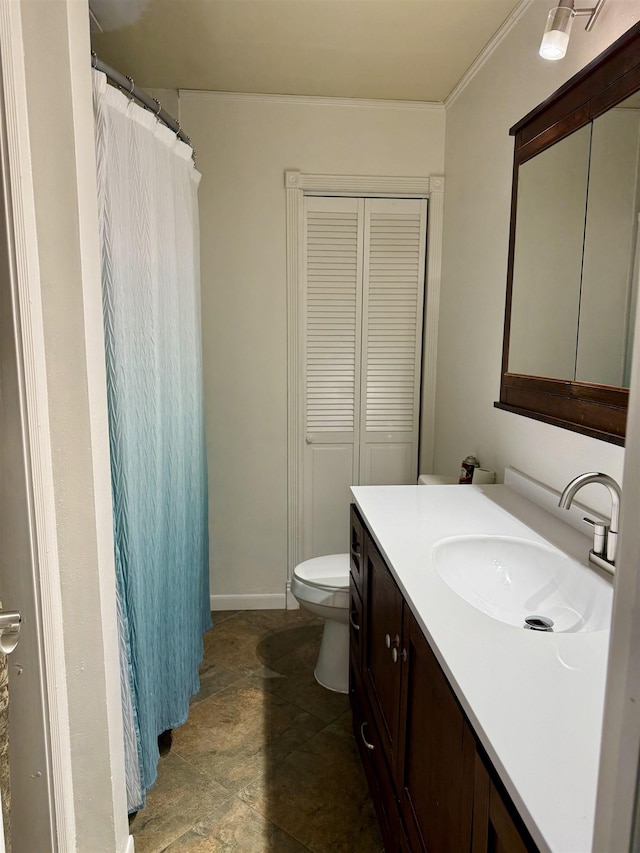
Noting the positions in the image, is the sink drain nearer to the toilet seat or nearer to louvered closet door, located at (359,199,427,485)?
the toilet seat

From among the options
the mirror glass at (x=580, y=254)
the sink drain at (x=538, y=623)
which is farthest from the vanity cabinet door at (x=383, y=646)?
the mirror glass at (x=580, y=254)

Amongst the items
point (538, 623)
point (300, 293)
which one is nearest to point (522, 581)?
point (538, 623)

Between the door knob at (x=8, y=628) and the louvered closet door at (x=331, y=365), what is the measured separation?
6.82 ft

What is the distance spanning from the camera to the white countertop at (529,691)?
0.65 metres

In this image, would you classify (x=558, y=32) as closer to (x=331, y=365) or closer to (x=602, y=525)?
(x=602, y=525)

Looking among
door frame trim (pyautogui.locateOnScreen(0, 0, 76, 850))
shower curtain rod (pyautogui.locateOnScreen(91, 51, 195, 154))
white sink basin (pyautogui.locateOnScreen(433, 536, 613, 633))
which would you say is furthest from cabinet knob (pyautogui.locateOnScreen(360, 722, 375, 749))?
shower curtain rod (pyautogui.locateOnScreen(91, 51, 195, 154))

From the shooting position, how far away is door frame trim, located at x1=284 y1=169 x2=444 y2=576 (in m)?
2.74

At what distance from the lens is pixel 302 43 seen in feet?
7.06

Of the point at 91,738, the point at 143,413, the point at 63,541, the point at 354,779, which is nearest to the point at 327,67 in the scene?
the point at 143,413

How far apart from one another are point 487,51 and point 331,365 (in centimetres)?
146

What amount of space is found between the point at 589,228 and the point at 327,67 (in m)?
1.49

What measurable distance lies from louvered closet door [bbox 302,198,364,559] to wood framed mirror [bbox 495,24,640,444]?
103 cm

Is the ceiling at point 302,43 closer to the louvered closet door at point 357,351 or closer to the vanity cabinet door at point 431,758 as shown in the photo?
the louvered closet door at point 357,351

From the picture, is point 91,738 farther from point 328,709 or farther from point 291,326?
point 291,326
